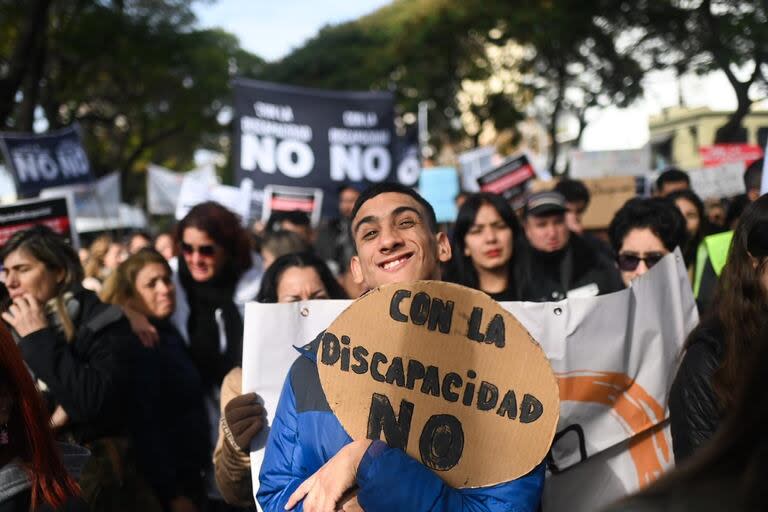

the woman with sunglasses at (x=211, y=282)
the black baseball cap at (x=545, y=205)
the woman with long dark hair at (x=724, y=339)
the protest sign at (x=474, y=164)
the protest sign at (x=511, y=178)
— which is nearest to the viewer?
the woman with long dark hair at (x=724, y=339)

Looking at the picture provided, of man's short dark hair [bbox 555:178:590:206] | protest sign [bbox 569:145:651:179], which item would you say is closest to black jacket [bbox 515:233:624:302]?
man's short dark hair [bbox 555:178:590:206]

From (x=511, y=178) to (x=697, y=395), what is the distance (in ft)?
20.8

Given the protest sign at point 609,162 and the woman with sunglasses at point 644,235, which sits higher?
the protest sign at point 609,162

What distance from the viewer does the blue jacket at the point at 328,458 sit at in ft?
6.13

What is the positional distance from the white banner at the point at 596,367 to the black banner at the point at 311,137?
18.6ft

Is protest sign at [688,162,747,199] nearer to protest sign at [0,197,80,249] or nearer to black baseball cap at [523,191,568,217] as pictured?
black baseball cap at [523,191,568,217]

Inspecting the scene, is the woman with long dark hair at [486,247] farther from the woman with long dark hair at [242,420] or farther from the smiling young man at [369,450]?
the smiling young man at [369,450]

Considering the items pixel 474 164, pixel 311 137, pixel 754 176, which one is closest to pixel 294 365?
pixel 754 176

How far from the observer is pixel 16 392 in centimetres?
216

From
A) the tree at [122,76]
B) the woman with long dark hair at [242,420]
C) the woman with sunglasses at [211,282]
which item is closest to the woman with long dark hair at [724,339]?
the woman with long dark hair at [242,420]

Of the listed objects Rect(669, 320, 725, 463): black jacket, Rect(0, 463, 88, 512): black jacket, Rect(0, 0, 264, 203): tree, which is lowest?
Rect(0, 463, 88, 512): black jacket

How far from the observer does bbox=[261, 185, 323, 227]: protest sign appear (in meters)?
8.30

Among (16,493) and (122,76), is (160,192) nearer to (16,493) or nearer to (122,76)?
(122,76)

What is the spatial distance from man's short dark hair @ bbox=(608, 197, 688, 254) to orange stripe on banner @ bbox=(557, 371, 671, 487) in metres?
1.13
